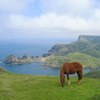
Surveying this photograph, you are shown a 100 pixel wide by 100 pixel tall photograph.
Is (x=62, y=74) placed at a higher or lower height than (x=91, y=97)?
higher

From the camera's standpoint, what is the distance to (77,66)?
26047mm

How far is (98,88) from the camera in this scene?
2423 centimetres

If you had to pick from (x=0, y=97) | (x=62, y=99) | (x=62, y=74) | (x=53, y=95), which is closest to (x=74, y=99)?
(x=62, y=99)

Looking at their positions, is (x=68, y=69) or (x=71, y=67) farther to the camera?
(x=71, y=67)

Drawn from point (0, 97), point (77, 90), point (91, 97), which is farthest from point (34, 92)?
point (91, 97)

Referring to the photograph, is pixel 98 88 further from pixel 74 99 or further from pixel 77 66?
pixel 74 99

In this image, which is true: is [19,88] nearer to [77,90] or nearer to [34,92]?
[34,92]

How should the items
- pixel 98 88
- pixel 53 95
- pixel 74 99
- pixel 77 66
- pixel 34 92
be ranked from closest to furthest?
1. pixel 74 99
2. pixel 53 95
3. pixel 34 92
4. pixel 98 88
5. pixel 77 66

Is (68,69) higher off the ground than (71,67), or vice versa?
(71,67)

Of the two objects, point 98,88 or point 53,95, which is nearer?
point 53,95

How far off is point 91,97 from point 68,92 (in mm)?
2992

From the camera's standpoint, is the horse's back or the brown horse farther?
the horse's back

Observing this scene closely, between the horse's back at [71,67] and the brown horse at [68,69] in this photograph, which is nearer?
the brown horse at [68,69]

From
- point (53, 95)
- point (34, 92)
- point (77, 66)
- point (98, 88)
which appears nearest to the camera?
point (53, 95)
